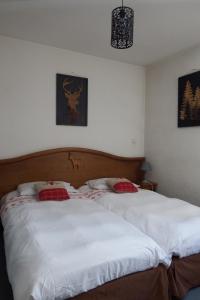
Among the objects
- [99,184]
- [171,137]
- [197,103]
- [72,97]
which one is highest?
[72,97]

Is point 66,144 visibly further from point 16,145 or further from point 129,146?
point 129,146

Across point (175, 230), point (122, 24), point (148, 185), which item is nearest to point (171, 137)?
point (148, 185)

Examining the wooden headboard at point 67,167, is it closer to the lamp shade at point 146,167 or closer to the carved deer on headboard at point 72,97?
the lamp shade at point 146,167

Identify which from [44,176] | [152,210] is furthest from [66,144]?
[152,210]

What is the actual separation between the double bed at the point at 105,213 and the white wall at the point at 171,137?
0.41 metres

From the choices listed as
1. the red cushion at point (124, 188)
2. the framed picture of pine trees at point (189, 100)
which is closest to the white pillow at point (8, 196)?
the red cushion at point (124, 188)

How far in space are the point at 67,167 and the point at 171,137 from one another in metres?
1.59

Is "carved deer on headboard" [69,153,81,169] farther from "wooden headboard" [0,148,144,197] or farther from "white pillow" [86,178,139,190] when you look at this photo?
"white pillow" [86,178,139,190]

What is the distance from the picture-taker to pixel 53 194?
2545mm

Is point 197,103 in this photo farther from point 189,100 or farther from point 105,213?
point 105,213

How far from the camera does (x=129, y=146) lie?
3.73m

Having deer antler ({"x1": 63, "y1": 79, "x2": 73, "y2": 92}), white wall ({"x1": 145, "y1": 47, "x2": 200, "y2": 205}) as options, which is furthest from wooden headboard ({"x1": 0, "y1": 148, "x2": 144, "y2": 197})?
deer antler ({"x1": 63, "y1": 79, "x2": 73, "y2": 92})

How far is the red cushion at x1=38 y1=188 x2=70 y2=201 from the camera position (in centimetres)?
251

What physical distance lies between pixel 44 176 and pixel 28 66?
4.84ft
